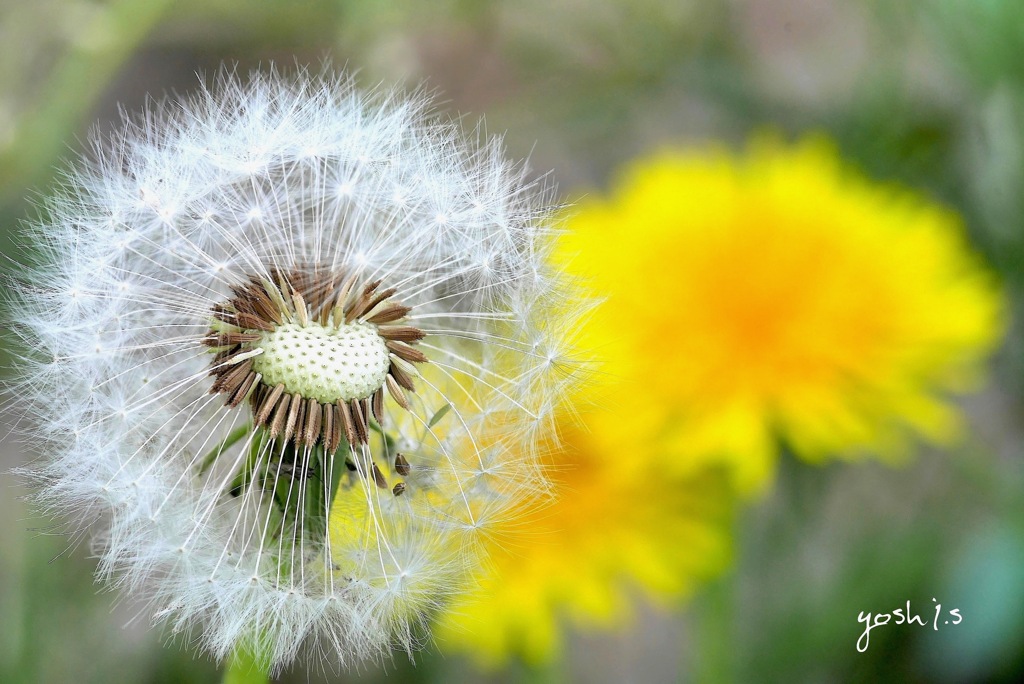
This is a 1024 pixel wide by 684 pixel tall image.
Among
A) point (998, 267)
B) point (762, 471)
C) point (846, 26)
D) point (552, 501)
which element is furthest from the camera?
point (846, 26)

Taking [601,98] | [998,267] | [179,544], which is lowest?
[179,544]

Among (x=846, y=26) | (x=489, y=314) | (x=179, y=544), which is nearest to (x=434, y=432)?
(x=489, y=314)

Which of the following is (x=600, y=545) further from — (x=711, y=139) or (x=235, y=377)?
(x=711, y=139)

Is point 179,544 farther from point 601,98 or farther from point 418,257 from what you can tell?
point 601,98

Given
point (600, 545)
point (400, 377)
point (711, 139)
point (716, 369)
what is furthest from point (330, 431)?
point (711, 139)

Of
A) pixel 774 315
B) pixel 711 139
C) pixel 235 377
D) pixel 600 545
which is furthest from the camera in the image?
pixel 711 139

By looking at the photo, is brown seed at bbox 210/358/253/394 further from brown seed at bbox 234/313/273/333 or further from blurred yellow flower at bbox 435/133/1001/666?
blurred yellow flower at bbox 435/133/1001/666

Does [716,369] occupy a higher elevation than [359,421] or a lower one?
higher

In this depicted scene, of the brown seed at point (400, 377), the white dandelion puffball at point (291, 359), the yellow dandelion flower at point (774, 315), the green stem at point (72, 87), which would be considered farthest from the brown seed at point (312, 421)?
the green stem at point (72, 87)
